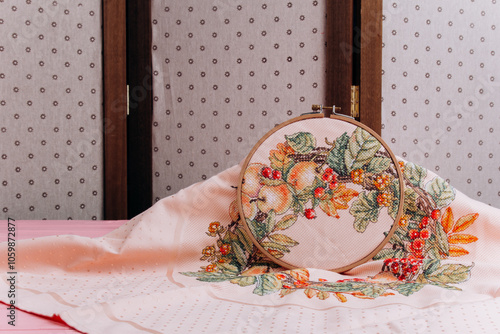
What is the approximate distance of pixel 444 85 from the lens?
69.9 inches

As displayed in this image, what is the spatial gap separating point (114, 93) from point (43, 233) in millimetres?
719

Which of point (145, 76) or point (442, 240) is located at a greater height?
point (145, 76)

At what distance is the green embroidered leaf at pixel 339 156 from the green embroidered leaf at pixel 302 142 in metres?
0.05

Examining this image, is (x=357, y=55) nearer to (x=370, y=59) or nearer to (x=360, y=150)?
(x=370, y=59)

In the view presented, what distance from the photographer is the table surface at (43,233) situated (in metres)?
0.58

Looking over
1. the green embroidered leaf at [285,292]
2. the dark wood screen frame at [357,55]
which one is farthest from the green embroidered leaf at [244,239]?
the dark wood screen frame at [357,55]

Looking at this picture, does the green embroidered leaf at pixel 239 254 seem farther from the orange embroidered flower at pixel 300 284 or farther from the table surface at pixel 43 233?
the table surface at pixel 43 233

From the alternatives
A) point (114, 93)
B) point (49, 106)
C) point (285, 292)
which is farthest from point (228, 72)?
point (285, 292)

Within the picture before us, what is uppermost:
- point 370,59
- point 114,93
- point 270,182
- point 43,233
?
point 370,59

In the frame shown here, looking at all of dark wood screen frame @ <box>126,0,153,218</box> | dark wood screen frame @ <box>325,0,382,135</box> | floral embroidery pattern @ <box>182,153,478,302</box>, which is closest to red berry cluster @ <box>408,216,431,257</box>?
floral embroidery pattern @ <box>182,153,478,302</box>

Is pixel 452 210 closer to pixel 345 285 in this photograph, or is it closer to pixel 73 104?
pixel 345 285

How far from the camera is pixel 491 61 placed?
180 cm

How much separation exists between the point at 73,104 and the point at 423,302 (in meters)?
1.48

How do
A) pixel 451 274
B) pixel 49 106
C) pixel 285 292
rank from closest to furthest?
pixel 285 292 < pixel 451 274 < pixel 49 106
